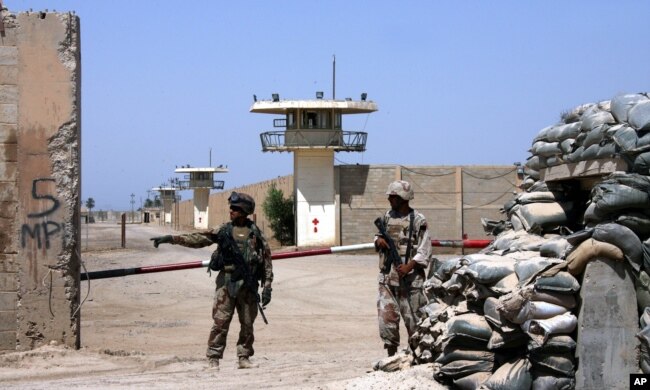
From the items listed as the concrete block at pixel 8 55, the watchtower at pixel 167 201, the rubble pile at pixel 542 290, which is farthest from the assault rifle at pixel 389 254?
the watchtower at pixel 167 201

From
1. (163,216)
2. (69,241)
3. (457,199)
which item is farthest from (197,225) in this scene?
(69,241)

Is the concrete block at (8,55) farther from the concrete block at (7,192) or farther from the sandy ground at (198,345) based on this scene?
the sandy ground at (198,345)

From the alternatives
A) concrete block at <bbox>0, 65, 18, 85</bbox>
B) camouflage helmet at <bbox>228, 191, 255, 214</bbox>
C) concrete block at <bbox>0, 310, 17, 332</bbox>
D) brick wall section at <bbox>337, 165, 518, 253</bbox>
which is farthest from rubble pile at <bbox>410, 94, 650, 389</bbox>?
brick wall section at <bbox>337, 165, 518, 253</bbox>

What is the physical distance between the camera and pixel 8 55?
962 centimetres

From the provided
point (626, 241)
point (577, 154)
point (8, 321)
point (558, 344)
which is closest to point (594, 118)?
point (577, 154)

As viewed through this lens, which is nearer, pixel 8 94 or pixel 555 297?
pixel 555 297

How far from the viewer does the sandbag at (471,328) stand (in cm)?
695

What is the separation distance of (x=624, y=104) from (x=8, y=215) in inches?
232

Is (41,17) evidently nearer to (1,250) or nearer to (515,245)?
(1,250)

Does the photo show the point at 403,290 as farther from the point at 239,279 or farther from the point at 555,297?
the point at 555,297

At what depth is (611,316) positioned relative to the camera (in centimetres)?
675

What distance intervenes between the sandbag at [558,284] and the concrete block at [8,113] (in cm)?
553

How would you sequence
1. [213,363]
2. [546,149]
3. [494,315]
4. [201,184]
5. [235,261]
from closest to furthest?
[494,315], [235,261], [213,363], [546,149], [201,184]

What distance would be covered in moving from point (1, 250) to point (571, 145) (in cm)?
556
